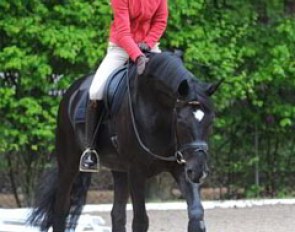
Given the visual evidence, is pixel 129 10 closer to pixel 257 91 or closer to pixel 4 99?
pixel 4 99

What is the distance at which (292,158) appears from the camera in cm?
1414

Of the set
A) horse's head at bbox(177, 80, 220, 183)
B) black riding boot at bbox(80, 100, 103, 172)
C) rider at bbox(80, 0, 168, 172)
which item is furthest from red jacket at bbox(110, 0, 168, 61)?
horse's head at bbox(177, 80, 220, 183)

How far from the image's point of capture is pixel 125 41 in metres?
7.40

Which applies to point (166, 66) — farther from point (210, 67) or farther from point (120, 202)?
point (210, 67)

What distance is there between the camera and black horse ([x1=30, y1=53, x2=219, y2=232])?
639 centimetres

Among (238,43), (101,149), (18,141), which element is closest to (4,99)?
(18,141)

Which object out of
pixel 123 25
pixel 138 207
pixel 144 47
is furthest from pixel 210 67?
pixel 138 207

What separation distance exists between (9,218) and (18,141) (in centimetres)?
197

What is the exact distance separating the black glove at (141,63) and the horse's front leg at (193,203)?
2.78ft

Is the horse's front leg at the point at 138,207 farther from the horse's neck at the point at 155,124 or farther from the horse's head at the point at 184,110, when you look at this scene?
the horse's head at the point at 184,110

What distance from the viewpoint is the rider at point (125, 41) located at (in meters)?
7.42

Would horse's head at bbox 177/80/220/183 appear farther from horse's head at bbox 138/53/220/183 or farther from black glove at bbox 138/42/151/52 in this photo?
black glove at bbox 138/42/151/52

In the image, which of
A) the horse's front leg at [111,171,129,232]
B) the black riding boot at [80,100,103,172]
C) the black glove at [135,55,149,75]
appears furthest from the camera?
the horse's front leg at [111,171,129,232]

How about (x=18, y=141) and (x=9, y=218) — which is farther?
(x=18, y=141)
